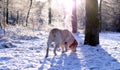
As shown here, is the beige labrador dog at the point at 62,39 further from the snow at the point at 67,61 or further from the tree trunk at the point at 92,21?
the tree trunk at the point at 92,21

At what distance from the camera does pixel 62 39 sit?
10734mm

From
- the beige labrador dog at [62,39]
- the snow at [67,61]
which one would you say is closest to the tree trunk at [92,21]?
the snow at [67,61]

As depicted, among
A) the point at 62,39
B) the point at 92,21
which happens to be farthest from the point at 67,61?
the point at 92,21

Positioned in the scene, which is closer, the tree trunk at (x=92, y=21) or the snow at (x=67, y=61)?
the snow at (x=67, y=61)

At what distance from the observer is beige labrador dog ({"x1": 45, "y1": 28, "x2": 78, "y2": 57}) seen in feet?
33.2

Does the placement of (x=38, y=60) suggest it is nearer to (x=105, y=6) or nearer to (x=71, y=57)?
(x=71, y=57)

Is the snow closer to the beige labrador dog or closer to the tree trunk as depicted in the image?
the beige labrador dog

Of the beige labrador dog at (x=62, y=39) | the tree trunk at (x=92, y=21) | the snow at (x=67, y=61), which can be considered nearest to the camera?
the snow at (x=67, y=61)

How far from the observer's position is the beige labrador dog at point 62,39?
1011cm

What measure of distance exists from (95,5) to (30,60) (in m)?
4.44

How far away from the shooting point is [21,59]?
947 centimetres

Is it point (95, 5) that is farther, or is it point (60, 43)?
point (95, 5)

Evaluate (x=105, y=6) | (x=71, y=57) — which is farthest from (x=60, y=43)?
(x=105, y=6)

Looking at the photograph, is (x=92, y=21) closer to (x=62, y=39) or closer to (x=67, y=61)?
(x=62, y=39)
